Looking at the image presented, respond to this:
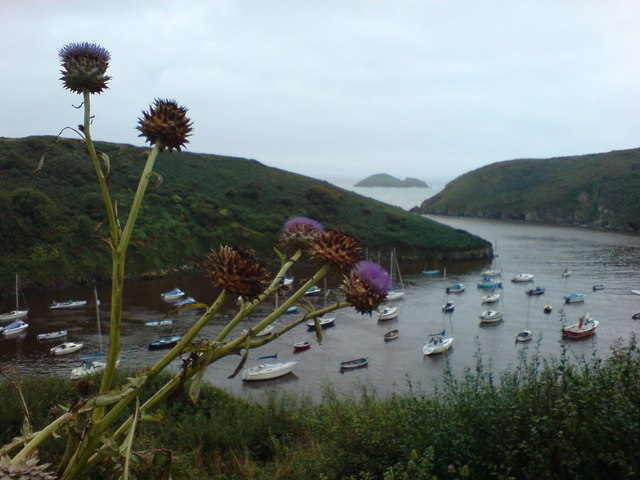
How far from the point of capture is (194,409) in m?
15.3

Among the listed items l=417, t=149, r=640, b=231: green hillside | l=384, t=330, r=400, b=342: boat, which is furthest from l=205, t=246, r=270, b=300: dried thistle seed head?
l=417, t=149, r=640, b=231: green hillside

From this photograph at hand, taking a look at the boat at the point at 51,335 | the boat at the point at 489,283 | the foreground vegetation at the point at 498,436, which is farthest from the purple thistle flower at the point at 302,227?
the boat at the point at 489,283

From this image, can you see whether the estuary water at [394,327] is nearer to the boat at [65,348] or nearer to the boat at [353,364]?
the boat at [353,364]

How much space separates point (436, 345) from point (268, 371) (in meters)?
11.8

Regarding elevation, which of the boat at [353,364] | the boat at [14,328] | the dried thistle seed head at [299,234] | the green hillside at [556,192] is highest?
the green hillside at [556,192]

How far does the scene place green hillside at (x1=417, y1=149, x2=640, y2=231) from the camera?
11638 centimetres

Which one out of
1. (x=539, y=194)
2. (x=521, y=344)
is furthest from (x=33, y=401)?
(x=539, y=194)

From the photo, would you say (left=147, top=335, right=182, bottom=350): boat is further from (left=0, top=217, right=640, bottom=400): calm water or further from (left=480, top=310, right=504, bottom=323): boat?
(left=480, top=310, right=504, bottom=323): boat

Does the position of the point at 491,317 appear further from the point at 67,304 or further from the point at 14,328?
the point at 14,328

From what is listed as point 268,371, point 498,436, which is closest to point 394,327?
point 268,371

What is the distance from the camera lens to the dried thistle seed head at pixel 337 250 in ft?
5.95

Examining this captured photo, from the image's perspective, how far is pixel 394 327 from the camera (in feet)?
141

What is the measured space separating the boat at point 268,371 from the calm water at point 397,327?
557mm

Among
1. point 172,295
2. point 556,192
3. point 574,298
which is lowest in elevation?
point 574,298
